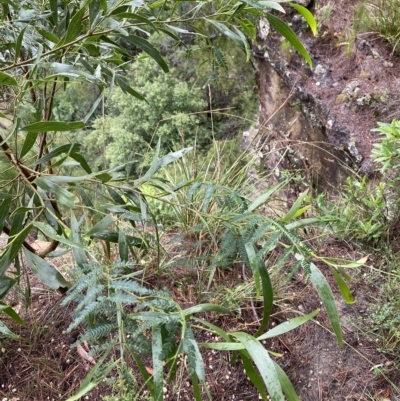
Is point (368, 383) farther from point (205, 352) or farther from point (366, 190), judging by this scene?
point (366, 190)

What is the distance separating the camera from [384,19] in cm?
220

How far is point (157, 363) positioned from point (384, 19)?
2.42m

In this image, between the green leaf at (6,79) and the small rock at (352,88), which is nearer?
the green leaf at (6,79)

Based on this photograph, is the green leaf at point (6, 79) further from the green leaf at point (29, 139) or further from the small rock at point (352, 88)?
the small rock at point (352, 88)

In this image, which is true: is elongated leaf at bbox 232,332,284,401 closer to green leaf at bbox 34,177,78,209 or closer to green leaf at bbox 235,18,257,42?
green leaf at bbox 34,177,78,209

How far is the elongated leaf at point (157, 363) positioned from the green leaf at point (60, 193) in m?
0.26

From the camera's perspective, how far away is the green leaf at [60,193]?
0.64 m

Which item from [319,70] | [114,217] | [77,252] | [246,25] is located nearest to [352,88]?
[319,70]

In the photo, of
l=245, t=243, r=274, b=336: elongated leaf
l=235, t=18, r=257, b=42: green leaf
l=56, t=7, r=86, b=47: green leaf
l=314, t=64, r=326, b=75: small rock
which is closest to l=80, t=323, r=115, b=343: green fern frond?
l=245, t=243, r=274, b=336: elongated leaf

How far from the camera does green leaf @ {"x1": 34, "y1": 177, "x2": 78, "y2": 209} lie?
643mm

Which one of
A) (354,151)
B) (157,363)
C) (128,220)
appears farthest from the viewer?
(354,151)

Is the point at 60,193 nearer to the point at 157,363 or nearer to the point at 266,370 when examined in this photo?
the point at 157,363

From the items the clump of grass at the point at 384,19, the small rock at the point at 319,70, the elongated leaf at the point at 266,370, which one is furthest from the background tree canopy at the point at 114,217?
the small rock at the point at 319,70

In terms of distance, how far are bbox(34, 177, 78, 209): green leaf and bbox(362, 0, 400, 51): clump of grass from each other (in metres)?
2.22
